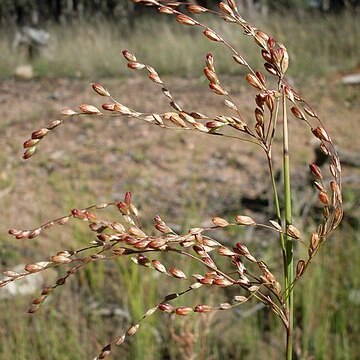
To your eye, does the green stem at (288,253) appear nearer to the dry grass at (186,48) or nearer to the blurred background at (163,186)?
the blurred background at (163,186)

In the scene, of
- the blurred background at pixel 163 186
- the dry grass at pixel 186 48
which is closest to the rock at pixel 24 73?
the blurred background at pixel 163 186

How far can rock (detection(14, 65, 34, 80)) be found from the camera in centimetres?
920

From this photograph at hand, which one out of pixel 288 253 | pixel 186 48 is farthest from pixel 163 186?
pixel 186 48

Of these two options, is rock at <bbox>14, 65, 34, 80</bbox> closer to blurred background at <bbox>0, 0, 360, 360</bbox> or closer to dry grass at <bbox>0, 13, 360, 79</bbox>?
blurred background at <bbox>0, 0, 360, 360</bbox>

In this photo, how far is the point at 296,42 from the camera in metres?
9.84

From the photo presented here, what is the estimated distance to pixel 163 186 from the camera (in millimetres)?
4508

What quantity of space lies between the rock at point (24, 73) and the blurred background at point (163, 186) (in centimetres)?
2

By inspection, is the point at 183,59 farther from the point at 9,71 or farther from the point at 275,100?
the point at 275,100

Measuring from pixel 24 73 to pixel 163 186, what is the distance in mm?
5314

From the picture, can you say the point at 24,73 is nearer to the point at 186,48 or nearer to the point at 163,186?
the point at 186,48

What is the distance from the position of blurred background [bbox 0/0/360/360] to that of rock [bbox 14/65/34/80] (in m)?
0.02

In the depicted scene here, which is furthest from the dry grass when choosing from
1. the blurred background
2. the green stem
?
the green stem

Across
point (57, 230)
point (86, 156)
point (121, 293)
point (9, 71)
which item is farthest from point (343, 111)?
point (9, 71)

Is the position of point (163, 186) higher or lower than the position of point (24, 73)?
higher
